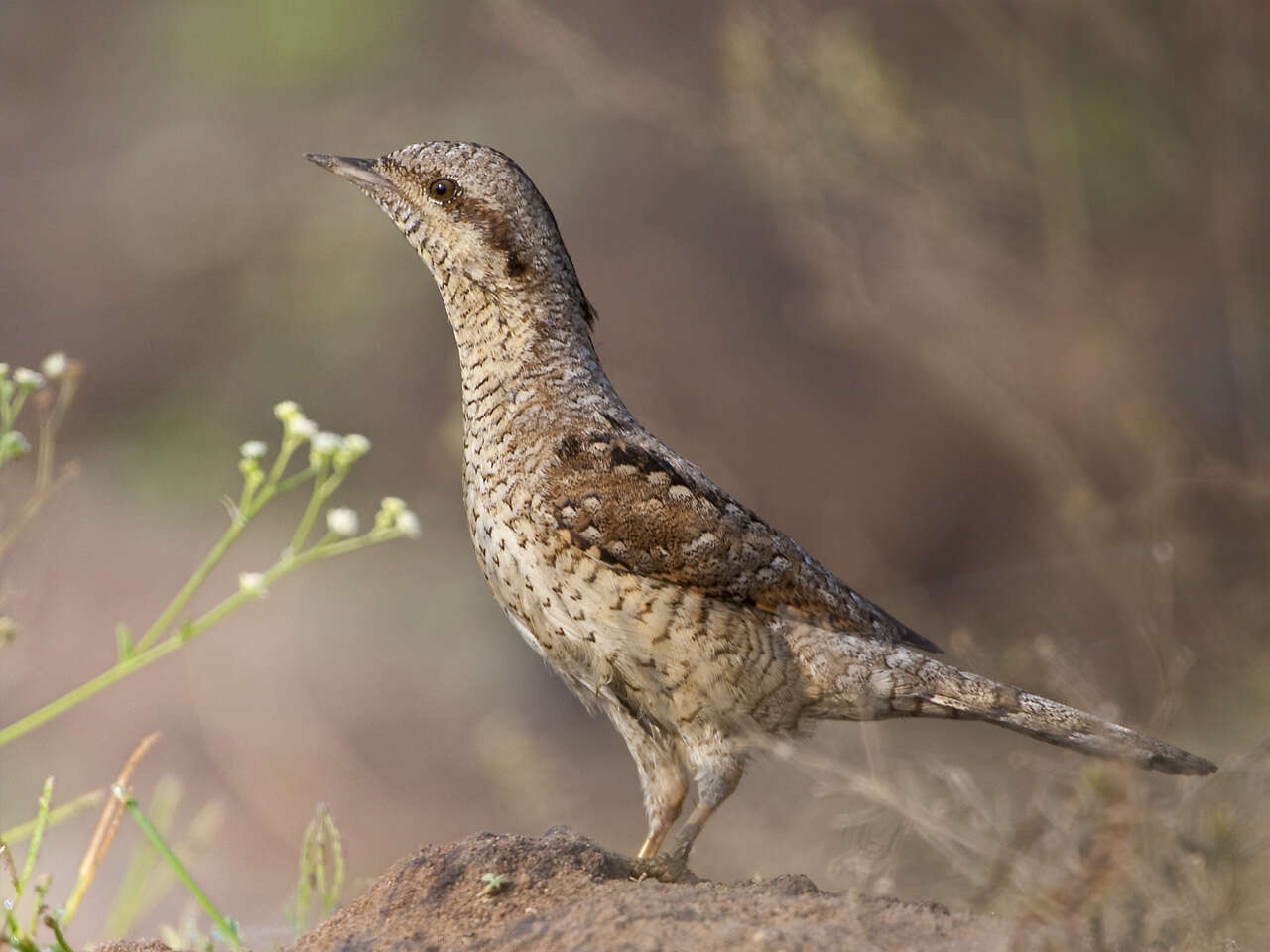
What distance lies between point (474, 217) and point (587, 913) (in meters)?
1.91

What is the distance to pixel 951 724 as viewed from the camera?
30.5 feet

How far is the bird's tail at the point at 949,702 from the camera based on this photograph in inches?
123

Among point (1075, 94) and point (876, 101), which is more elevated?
point (1075, 94)

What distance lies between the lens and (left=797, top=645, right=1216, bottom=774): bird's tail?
10.3 ft

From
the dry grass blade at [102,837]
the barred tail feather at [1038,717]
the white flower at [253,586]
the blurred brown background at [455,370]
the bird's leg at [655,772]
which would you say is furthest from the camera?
the blurred brown background at [455,370]

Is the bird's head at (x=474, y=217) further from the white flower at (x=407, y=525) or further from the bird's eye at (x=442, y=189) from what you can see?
the white flower at (x=407, y=525)

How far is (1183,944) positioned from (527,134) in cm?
932

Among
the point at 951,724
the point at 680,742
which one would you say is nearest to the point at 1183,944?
the point at 680,742

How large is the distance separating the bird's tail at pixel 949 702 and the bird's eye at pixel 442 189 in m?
1.56

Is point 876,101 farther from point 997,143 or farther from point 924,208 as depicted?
point 997,143

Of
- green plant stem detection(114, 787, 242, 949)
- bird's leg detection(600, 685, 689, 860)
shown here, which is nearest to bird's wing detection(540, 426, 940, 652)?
bird's leg detection(600, 685, 689, 860)

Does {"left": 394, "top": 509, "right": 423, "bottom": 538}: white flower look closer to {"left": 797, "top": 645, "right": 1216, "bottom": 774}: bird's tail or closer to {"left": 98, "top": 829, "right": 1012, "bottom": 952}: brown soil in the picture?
{"left": 98, "top": 829, "right": 1012, "bottom": 952}: brown soil

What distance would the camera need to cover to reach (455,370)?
276 inches

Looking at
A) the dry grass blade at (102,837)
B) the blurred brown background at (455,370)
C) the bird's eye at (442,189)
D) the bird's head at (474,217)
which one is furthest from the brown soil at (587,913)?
the blurred brown background at (455,370)
